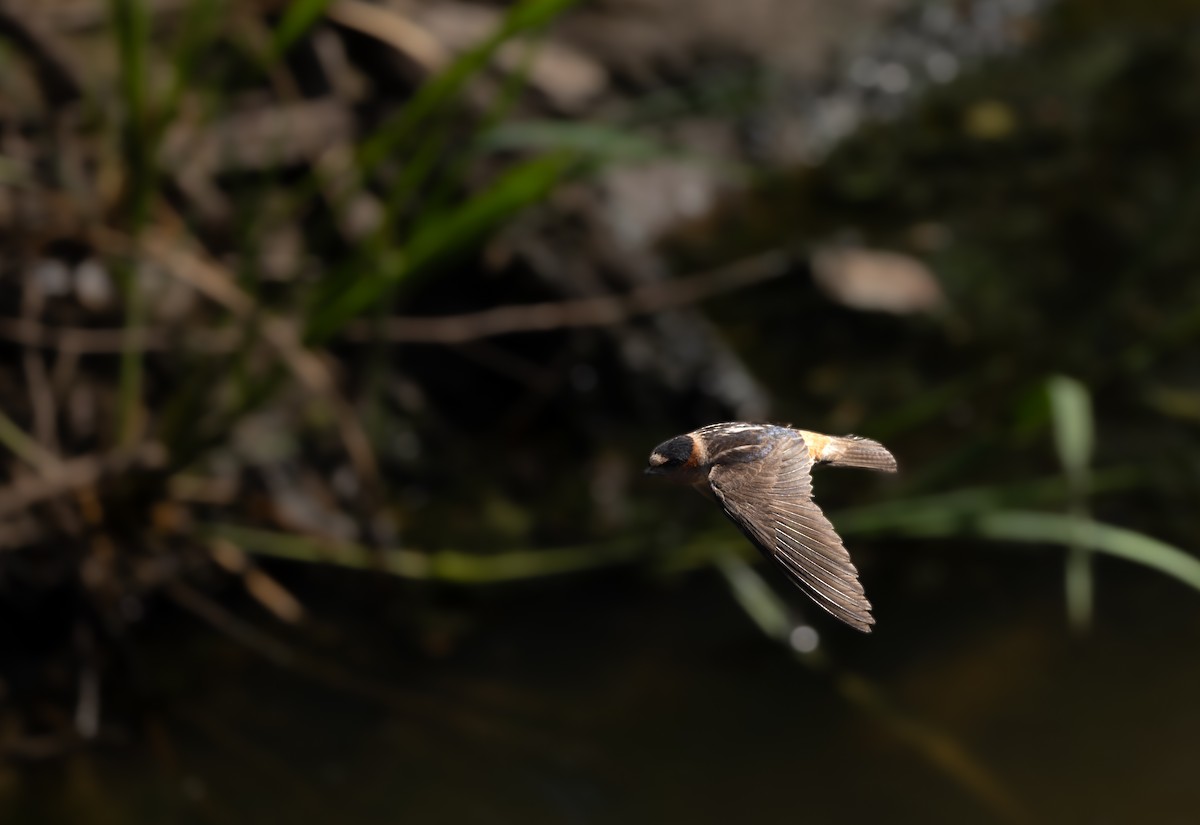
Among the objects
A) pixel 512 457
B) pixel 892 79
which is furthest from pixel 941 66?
pixel 512 457

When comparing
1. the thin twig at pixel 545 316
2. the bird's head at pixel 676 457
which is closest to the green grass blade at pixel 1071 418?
the bird's head at pixel 676 457

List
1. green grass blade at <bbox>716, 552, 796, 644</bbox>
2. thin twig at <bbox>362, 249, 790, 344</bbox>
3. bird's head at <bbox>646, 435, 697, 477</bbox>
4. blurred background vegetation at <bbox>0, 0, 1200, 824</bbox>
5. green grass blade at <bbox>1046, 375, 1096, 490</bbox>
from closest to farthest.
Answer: bird's head at <bbox>646, 435, 697, 477</bbox>, green grass blade at <bbox>1046, 375, 1096, 490</bbox>, blurred background vegetation at <bbox>0, 0, 1200, 824</bbox>, green grass blade at <bbox>716, 552, 796, 644</bbox>, thin twig at <bbox>362, 249, 790, 344</bbox>

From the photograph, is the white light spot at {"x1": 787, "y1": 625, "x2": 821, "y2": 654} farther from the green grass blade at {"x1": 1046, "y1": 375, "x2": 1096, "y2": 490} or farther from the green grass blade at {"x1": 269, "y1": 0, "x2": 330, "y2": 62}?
the green grass blade at {"x1": 269, "y1": 0, "x2": 330, "y2": 62}

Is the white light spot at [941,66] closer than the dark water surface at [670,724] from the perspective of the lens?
No

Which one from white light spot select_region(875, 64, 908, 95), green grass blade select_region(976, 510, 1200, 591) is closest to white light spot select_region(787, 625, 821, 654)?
green grass blade select_region(976, 510, 1200, 591)

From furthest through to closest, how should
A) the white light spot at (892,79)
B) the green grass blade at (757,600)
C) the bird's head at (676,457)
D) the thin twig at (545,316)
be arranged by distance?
the white light spot at (892,79)
the thin twig at (545,316)
the green grass blade at (757,600)
the bird's head at (676,457)

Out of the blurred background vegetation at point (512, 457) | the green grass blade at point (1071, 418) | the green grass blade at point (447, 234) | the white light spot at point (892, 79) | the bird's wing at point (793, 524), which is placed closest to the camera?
the bird's wing at point (793, 524)

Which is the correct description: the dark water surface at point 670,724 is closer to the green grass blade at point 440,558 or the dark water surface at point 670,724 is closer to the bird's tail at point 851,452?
the green grass blade at point 440,558
